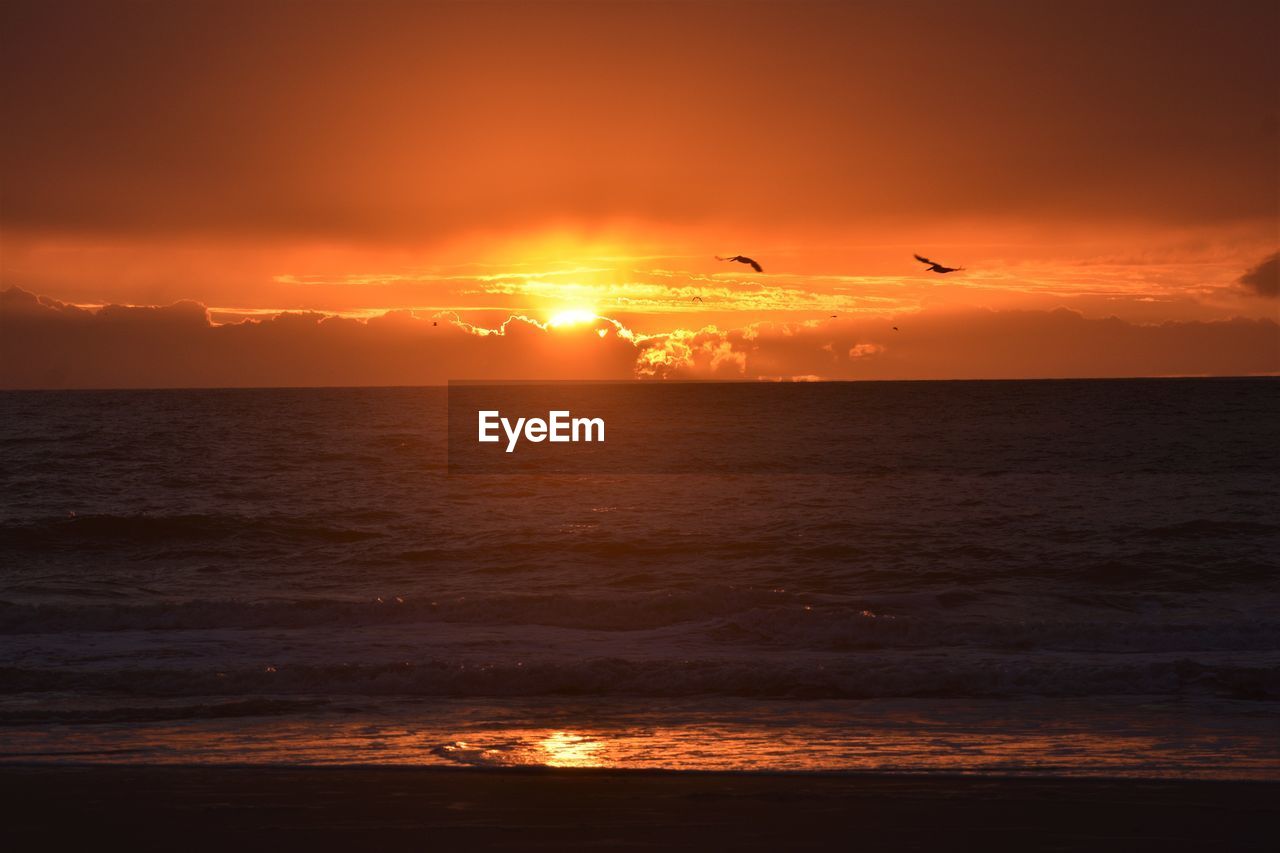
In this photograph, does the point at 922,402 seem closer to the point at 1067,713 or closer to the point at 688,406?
the point at 688,406

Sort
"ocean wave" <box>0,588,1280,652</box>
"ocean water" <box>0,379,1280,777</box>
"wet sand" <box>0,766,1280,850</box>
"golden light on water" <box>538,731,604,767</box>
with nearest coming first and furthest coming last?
"wet sand" <box>0,766,1280,850</box> < "golden light on water" <box>538,731,604,767</box> < "ocean water" <box>0,379,1280,777</box> < "ocean wave" <box>0,588,1280,652</box>

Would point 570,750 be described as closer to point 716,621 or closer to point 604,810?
point 604,810

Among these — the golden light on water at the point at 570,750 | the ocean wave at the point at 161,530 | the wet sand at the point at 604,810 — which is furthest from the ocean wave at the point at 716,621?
the ocean wave at the point at 161,530

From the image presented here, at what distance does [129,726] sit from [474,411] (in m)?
84.1

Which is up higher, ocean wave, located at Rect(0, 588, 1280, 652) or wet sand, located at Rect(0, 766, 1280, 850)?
wet sand, located at Rect(0, 766, 1280, 850)

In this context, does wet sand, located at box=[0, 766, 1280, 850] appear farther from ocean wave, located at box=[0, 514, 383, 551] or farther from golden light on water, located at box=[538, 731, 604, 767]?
ocean wave, located at box=[0, 514, 383, 551]

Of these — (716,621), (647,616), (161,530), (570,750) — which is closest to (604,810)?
(570,750)

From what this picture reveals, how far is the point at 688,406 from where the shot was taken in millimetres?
102188

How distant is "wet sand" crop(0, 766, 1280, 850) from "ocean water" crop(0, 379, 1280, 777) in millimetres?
582

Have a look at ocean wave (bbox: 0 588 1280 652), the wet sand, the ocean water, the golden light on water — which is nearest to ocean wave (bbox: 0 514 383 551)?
the ocean water

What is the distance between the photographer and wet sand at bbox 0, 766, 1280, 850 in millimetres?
8266

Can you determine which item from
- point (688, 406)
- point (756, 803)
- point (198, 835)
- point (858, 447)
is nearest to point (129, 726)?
point (198, 835)

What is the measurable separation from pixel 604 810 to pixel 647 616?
11193mm

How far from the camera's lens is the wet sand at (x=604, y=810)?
8.27m
